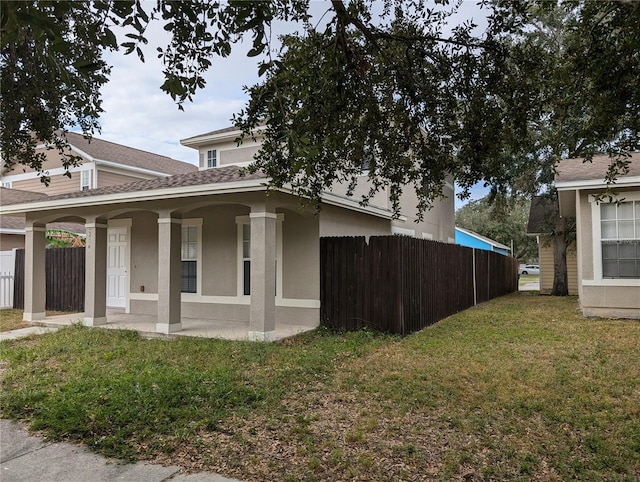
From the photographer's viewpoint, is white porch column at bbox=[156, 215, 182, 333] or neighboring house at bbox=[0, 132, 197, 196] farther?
neighboring house at bbox=[0, 132, 197, 196]

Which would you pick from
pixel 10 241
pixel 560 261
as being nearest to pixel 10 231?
pixel 10 241

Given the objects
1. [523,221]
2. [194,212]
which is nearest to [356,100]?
[194,212]

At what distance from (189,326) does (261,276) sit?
265 centimetres

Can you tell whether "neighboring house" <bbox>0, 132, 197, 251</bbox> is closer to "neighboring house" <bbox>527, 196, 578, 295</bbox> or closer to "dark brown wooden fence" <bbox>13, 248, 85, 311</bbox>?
"dark brown wooden fence" <bbox>13, 248, 85, 311</bbox>

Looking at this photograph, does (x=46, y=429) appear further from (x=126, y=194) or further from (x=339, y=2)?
(x=126, y=194)

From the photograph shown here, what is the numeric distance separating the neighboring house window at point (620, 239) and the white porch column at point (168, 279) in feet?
30.4

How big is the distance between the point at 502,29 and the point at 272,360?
205 inches

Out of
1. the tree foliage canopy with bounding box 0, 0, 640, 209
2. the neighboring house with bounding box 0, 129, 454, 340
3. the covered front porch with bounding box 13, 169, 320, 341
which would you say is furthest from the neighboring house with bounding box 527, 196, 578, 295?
the tree foliage canopy with bounding box 0, 0, 640, 209

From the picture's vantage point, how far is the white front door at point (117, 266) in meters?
12.4

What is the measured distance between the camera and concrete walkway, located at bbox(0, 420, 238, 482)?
3.40 metres

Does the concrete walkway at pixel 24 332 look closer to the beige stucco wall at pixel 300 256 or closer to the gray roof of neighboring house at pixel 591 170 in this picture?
the beige stucco wall at pixel 300 256

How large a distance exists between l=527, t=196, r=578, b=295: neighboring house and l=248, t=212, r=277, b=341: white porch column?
1401 cm

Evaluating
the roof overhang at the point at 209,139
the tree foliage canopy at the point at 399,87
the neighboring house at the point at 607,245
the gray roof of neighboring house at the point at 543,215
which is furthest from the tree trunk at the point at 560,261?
the tree foliage canopy at the point at 399,87

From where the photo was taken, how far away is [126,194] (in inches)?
362
